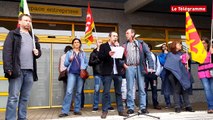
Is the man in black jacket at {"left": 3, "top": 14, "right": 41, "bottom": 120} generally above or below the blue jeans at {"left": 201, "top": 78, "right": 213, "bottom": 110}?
above

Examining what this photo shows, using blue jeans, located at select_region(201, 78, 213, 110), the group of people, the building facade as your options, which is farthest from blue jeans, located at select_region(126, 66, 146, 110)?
the building facade

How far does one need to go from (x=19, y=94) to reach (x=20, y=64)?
0.62 m

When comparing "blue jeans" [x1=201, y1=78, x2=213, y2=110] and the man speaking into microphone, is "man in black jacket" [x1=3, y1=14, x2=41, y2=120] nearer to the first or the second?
the man speaking into microphone

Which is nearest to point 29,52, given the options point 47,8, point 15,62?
point 15,62

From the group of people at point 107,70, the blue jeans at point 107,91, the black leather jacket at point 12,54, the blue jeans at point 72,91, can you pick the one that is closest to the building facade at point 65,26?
the group of people at point 107,70

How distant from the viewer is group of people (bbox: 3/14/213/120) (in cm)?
438

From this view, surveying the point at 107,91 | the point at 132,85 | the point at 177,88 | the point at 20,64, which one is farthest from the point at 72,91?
the point at 177,88

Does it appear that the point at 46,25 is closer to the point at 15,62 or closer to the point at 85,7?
the point at 85,7

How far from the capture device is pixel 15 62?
434cm

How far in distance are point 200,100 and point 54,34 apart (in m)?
6.04

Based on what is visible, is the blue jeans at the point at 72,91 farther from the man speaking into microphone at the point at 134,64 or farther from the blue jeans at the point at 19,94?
the blue jeans at the point at 19,94

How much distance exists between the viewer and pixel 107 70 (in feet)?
17.9

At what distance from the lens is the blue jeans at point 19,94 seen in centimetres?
428

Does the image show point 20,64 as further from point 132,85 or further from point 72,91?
point 132,85
